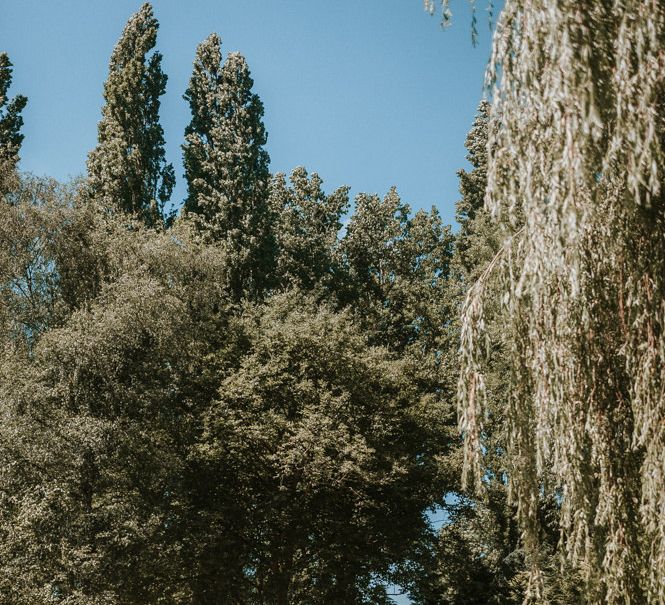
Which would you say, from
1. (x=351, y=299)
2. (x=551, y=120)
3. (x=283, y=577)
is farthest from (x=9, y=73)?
(x=551, y=120)

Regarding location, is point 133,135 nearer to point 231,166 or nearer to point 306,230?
point 231,166

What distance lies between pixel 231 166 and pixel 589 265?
25.2m

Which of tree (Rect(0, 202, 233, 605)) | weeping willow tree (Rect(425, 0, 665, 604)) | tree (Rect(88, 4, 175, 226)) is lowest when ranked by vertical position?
weeping willow tree (Rect(425, 0, 665, 604))

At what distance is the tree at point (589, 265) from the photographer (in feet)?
18.6

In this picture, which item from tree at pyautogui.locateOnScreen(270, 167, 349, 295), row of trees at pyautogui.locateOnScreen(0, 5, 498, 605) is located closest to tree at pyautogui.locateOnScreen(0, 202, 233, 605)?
row of trees at pyautogui.locateOnScreen(0, 5, 498, 605)

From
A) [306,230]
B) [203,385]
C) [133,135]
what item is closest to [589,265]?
[203,385]

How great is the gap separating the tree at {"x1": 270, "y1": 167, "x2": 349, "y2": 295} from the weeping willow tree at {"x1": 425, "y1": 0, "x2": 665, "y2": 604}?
79.6 feet

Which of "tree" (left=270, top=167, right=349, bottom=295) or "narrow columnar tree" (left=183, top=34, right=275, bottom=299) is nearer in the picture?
"narrow columnar tree" (left=183, top=34, right=275, bottom=299)

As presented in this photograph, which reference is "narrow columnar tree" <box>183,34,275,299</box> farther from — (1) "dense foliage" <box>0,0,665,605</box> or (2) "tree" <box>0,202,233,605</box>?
(2) "tree" <box>0,202,233,605</box>

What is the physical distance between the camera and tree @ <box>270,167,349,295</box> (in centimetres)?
3281

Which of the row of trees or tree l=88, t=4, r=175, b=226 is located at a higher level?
tree l=88, t=4, r=175, b=226

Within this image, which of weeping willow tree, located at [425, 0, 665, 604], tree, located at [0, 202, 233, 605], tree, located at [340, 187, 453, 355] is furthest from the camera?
tree, located at [340, 187, 453, 355]

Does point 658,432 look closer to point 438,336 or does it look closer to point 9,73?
point 438,336

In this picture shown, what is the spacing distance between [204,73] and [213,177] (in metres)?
4.89
